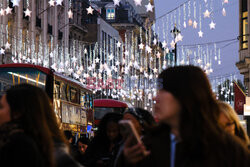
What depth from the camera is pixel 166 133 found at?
11.7 ft

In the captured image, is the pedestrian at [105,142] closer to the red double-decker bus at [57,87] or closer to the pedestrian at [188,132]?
the pedestrian at [188,132]

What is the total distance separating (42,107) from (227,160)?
136 centimetres

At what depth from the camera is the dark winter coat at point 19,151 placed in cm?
375

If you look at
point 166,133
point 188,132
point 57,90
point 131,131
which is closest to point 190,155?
point 188,132

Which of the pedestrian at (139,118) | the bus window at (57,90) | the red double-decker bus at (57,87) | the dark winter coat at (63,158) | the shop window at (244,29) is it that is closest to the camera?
the dark winter coat at (63,158)

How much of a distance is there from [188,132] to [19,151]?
3.50 ft

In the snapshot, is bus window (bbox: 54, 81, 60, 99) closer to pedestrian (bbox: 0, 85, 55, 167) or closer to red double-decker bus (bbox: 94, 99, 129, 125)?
pedestrian (bbox: 0, 85, 55, 167)

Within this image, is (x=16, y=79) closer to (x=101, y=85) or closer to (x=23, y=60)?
(x=23, y=60)

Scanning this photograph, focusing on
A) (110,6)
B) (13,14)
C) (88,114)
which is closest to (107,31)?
(110,6)

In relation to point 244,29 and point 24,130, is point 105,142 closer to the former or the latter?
point 24,130

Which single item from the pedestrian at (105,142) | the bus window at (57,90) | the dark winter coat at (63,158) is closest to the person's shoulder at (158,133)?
the dark winter coat at (63,158)

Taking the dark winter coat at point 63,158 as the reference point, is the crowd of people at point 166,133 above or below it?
above

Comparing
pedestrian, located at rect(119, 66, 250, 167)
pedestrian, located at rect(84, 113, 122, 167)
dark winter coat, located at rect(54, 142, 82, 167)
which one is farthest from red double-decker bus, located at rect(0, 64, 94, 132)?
pedestrian, located at rect(119, 66, 250, 167)

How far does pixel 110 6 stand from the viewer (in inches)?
4058
